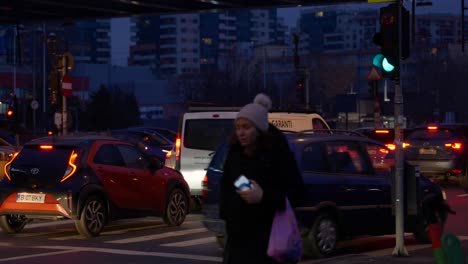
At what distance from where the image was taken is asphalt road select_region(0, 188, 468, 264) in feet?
45.1

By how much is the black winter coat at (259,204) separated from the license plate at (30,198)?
948cm

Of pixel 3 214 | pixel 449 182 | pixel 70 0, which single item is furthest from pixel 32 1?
pixel 3 214

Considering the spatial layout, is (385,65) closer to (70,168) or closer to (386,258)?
(386,258)

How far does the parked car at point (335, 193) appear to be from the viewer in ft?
43.6

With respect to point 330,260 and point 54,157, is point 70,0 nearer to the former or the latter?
point 54,157

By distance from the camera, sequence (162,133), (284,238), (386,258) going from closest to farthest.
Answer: (284,238), (386,258), (162,133)

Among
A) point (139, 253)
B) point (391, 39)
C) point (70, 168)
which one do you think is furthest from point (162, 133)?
point (391, 39)

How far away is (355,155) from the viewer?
562 inches

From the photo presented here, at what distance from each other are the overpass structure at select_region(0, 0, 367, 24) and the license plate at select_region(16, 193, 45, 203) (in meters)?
19.7

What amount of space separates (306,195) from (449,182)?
75.1ft

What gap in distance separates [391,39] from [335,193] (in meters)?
2.14

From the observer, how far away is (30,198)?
638 inches

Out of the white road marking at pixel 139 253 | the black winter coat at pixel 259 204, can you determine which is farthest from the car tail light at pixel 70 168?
the black winter coat at pixel 259 204

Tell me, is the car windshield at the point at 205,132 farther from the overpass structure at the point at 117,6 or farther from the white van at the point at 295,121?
the overpass structure at the point at 117,6
